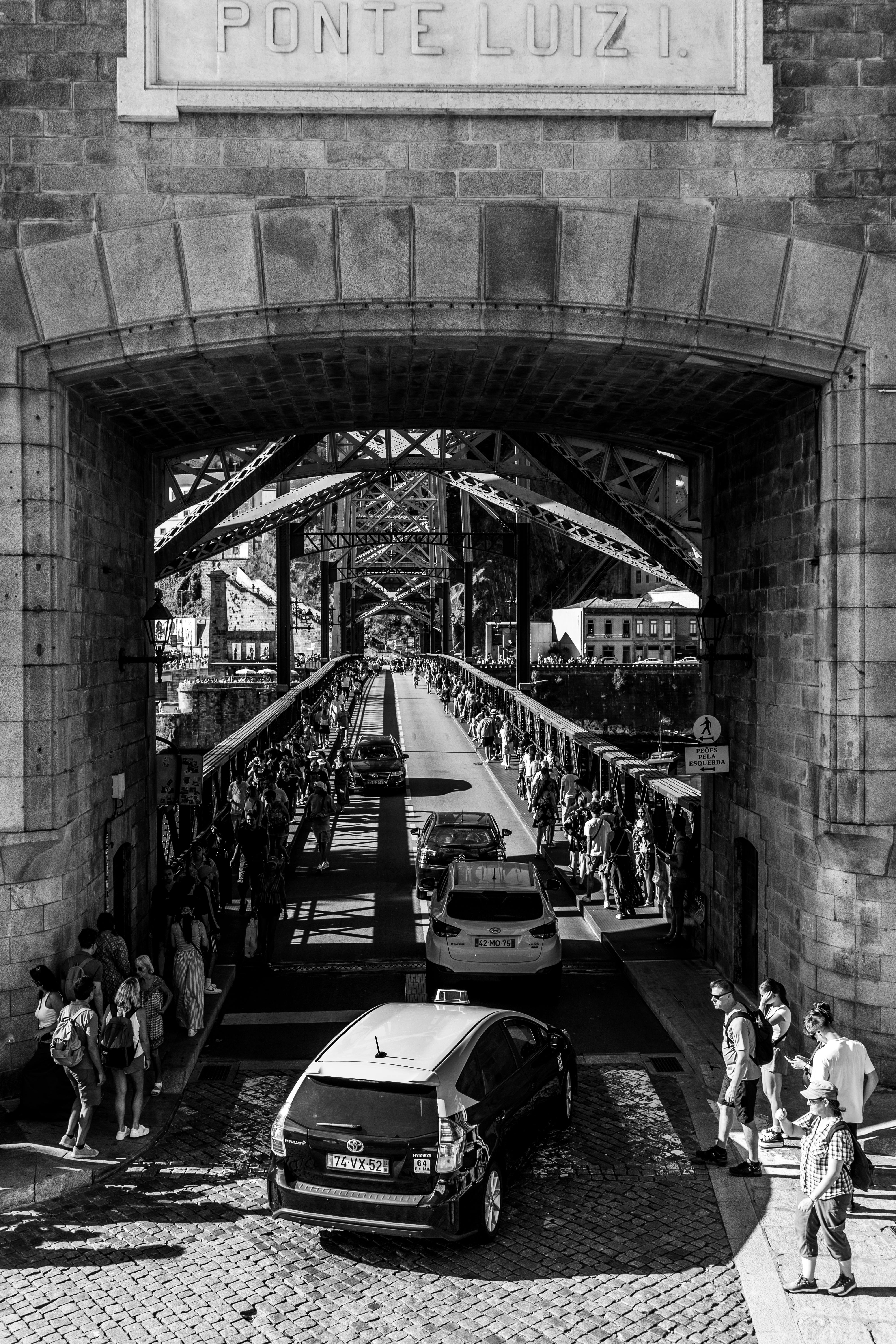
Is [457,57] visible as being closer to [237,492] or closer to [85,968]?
[85,968]

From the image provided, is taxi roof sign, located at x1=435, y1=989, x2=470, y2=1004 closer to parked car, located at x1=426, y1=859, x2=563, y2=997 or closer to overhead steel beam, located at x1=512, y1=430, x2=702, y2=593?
parked car, located at x1=426, y1=859, x2=563, y2=997

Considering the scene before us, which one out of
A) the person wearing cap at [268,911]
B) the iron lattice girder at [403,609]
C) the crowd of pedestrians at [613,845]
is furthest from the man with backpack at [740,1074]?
the iron lattice girder at [403,609]

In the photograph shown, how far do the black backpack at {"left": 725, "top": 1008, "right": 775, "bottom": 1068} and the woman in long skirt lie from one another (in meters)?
5.58

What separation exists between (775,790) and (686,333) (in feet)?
15.1

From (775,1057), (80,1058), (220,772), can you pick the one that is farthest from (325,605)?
(775,1057)

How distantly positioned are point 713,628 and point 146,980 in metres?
7.94

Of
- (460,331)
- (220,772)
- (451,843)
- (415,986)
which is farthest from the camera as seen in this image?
(451,843)

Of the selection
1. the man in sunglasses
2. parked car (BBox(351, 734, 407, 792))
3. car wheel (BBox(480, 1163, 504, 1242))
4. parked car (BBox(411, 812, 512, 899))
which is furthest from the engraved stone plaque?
parked car (BBox(351, 734, 407, 792))

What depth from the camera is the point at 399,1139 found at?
764 centimetres

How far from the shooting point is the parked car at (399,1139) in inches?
299

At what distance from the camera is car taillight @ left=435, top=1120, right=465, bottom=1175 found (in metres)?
7.60

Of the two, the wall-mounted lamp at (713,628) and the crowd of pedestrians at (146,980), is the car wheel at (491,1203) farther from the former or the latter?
the wall-mounted lamp at (713,628)

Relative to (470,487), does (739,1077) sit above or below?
below

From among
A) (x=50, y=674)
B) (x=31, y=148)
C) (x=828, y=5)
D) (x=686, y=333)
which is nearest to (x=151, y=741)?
(x=50, y=674)
